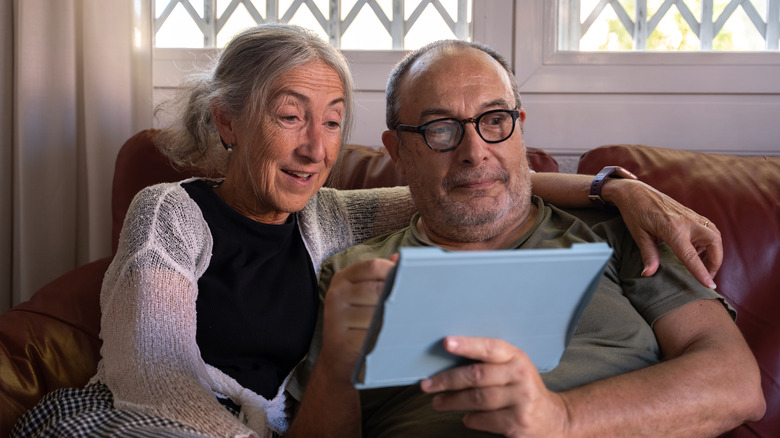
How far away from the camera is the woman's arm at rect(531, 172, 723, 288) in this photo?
123 cm

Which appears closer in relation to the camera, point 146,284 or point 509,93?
point 146,284

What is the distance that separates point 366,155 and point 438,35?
2.51ft

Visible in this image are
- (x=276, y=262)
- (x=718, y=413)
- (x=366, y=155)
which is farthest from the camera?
(x=366, y=155)

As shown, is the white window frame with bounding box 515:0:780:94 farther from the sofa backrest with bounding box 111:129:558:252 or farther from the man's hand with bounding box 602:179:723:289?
the man's hand with bounding box 602:179:723:289

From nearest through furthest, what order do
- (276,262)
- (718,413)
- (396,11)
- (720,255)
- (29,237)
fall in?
1. (718,413)
2. (720,255)
3. (276,262)
4. (29,237)
5. (396,11)

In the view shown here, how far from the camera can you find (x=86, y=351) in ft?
5.01

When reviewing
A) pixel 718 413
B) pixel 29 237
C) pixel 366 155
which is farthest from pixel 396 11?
pixel 718 413

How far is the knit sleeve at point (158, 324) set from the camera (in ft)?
3.58

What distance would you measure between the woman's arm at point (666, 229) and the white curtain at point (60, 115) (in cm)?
167

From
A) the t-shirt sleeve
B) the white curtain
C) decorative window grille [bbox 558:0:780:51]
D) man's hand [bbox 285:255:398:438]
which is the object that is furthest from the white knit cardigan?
decorative window grille [bbox 558:0:780:51]

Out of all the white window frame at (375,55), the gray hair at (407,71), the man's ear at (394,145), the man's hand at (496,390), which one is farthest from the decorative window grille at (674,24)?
the man's hand at (496,390)

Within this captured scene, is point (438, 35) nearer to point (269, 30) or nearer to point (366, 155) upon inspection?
point (366, 155)

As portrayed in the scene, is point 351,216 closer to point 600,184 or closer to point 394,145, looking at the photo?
point 394,145

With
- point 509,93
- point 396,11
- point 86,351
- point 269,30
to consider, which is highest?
point 396,11
